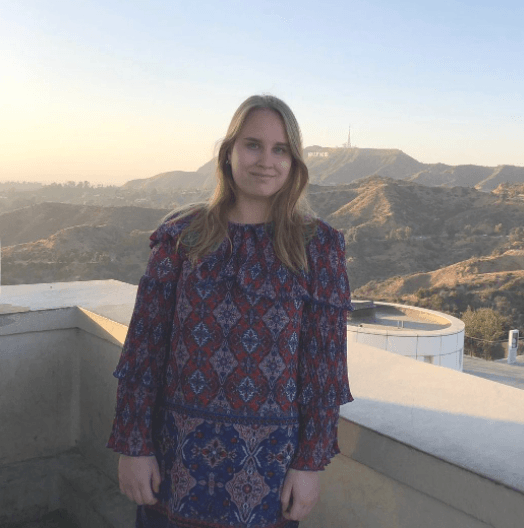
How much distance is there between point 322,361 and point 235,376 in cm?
16

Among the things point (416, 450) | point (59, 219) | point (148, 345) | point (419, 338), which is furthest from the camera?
point (59, 219)

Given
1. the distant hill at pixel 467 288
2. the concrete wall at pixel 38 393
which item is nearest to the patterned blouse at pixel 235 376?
the concrete wall at pixel 38 393

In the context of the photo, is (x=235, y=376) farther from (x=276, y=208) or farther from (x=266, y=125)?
(x=266, y=125)

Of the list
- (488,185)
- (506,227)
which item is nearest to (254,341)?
(506,227)

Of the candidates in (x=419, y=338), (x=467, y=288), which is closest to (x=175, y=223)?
(x=419, y=338)

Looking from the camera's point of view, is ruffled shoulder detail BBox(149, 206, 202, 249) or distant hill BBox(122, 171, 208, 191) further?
distant hill BBox(122, 171, 208, 191)

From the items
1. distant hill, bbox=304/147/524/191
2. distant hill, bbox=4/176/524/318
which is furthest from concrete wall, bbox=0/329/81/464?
distant hill, bbox=304/147/524/191

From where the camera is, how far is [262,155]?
1.17m

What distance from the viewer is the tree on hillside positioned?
17.2 m

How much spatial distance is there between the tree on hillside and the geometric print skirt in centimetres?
1697

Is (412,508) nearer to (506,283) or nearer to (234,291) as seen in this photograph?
(234,291)

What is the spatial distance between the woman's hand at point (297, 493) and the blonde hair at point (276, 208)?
1.22 feet

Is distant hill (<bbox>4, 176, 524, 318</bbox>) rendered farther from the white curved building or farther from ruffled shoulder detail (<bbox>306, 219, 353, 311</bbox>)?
ruffled shoulder detail (<bbox>306, 219, 353, 311</bbox>)

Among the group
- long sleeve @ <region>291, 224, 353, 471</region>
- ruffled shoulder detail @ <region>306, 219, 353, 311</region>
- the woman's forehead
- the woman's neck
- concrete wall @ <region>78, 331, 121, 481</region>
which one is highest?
the woman's forehead
